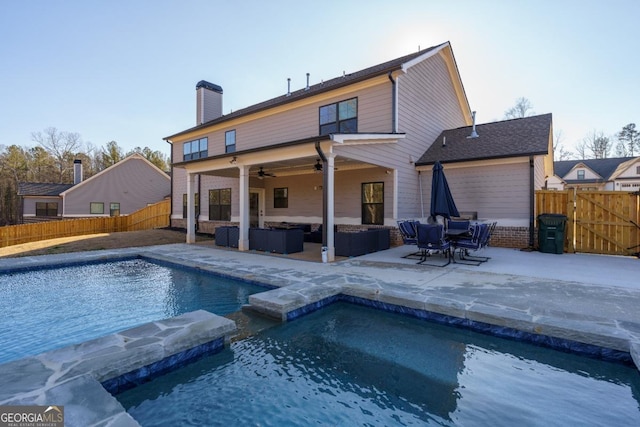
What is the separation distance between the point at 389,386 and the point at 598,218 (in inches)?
376

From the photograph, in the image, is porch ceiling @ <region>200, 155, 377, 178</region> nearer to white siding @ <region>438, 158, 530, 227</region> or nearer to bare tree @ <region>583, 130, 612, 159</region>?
white siding @ <region>438, 158, 530, 227</region>

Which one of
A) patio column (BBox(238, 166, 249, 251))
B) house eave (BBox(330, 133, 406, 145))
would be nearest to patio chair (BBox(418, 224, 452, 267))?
house eave (BBox(330, 133, 406, 145))

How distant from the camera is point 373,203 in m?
11.2

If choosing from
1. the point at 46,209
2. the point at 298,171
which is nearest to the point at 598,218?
the point at 298,171

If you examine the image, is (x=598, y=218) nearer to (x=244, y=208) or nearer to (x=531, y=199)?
(x=531, y=199)

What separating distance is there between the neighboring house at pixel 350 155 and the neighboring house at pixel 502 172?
50 millimetres

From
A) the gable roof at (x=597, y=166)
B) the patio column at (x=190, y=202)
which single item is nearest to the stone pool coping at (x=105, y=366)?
the patio column at (x=190, y=202)

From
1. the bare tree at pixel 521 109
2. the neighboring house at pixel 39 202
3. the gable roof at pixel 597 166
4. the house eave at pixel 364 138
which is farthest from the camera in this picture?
the gable roof at pixel 597 166

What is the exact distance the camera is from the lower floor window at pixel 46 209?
26172 millimetres

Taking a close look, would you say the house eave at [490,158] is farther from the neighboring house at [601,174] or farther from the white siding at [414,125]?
the neighboring house at [601,174]

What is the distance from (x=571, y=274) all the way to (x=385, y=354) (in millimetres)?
5292

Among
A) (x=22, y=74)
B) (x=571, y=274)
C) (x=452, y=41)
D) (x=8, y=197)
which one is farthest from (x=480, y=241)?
(x=8, y=197)

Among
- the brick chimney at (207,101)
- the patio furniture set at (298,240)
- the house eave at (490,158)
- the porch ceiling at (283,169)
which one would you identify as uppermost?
the brick chimney at (207,101)

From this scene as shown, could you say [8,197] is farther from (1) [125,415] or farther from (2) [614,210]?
(2) [614,210]
